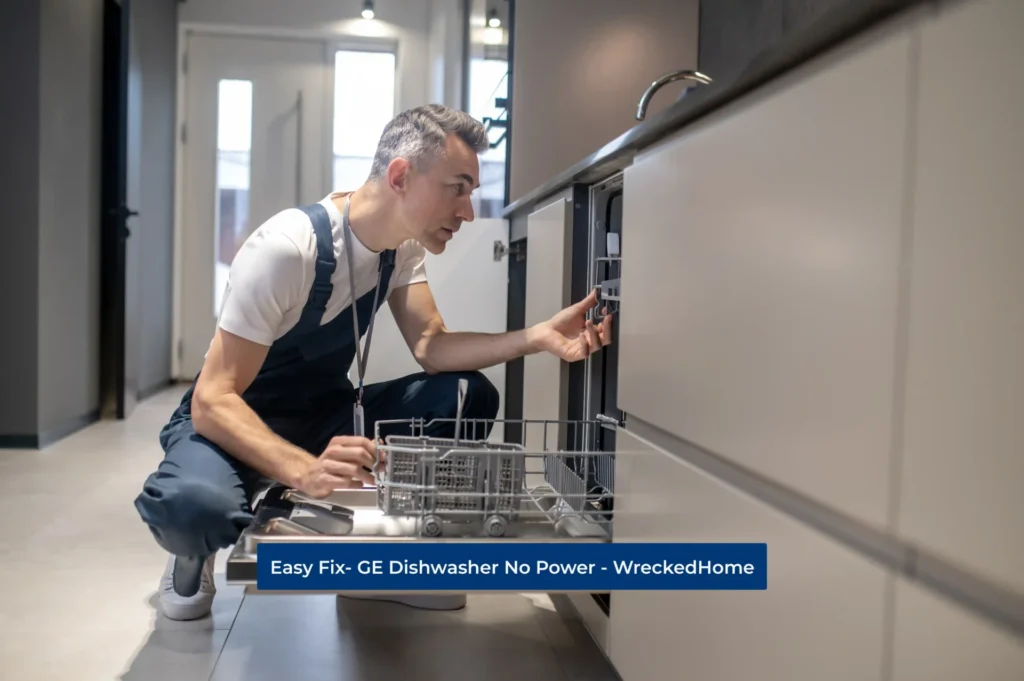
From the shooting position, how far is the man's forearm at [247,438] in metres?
1.37

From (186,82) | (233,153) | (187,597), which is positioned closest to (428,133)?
(187,597)

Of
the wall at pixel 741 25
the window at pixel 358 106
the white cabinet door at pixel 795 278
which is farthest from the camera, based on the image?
the window at pixel 358 106

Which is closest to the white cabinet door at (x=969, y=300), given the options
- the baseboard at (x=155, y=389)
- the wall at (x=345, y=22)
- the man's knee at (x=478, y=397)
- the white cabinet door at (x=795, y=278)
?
the white cabinet door at (x=795, y=278)

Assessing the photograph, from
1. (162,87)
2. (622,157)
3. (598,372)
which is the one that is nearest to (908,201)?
(622,157)

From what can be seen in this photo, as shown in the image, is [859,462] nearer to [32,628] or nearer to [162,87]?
[32,628]

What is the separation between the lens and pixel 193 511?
1.42m

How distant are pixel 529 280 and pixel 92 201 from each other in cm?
267

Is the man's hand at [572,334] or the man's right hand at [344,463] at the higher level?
the man's hand at [572,334]

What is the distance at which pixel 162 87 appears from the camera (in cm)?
511

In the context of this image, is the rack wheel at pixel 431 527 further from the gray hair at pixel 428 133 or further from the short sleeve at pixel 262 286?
the gray hair at pixel 428 133

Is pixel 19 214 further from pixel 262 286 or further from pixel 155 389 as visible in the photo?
pixel 262 286

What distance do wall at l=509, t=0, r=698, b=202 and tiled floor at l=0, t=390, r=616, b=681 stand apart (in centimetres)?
165

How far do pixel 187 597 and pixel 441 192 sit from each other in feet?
2.93

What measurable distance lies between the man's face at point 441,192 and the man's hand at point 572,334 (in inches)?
10.4
